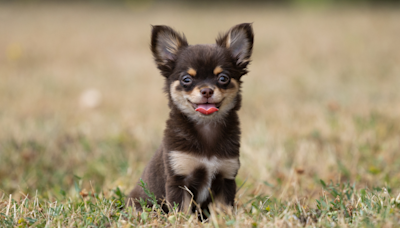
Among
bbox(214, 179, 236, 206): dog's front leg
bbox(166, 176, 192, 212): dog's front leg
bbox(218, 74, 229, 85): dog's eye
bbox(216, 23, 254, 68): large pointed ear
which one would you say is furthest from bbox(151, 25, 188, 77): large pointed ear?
bbox(214, 179, 236, 206): dog's front leg

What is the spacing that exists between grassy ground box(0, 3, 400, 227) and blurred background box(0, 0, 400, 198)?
0.03 meters

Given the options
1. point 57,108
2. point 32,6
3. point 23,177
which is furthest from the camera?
point 32,6

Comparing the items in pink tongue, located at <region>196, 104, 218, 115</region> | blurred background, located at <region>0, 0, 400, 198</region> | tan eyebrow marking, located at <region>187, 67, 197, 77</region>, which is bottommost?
blurred background, located at <region>0, 0, 400, 198</region>

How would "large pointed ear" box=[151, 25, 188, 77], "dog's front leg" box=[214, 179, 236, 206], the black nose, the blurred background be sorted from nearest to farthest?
the black nose → "dog's front leg" box=[214, 179, 236, 206] → "large pointed ear" box=[151, 25, 188, 77] → the blurred background

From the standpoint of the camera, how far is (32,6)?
20.3 metres

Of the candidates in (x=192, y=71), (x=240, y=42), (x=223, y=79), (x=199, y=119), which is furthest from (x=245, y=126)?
(x=192, y=71)

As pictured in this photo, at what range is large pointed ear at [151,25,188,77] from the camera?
330 cm

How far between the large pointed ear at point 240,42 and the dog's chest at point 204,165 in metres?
0.89

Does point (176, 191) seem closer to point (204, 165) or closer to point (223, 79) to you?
point (204, 165)

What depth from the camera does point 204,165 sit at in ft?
9.84

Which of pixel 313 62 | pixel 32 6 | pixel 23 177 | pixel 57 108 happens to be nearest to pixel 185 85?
pixel 23 177

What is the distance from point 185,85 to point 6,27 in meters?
14.7

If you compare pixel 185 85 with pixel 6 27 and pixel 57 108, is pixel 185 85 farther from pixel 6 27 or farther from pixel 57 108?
pixel 6 27

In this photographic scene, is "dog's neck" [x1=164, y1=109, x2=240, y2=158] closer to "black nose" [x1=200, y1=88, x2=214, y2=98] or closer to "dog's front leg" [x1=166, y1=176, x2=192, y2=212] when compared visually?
"dog's front leg" [x1=166, y1=176, x2=192, y2=212]
